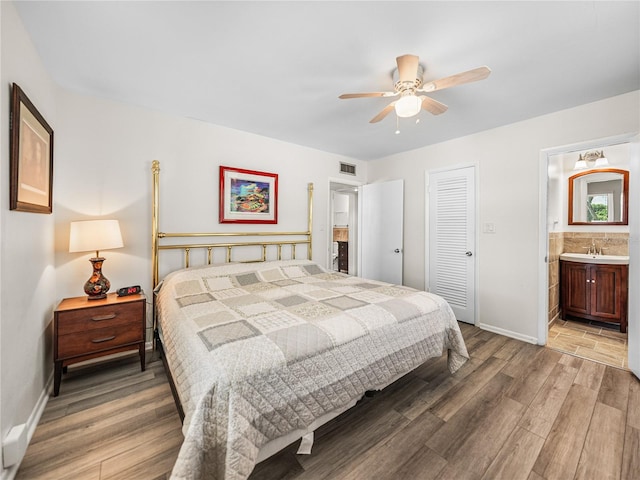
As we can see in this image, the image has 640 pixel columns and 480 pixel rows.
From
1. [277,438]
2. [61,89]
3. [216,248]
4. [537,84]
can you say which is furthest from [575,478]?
[61,89]

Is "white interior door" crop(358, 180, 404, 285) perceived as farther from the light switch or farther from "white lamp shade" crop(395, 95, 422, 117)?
"white lamp shade" crop(395, 95, 422, 117)

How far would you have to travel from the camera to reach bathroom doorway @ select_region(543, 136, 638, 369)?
283 cm

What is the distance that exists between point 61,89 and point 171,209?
4.26 feet

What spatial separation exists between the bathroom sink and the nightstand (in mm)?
5074

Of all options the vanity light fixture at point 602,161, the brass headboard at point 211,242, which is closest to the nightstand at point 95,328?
the brass headboard at point 211,242

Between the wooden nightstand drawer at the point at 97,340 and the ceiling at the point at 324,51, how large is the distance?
6.71 feet

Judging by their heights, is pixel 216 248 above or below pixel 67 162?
below

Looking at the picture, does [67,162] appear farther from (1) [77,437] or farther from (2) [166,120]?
(1) [77,437]

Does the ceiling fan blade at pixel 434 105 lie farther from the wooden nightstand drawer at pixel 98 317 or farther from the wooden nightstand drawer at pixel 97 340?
the wooden nightstand drawer at pixel 97 340

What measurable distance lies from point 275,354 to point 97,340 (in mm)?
1754

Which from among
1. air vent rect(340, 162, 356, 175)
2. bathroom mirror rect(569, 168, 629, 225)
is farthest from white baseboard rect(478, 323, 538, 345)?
air vent rect(340, 162, 356, 175)

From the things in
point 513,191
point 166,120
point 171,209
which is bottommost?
point 171,209

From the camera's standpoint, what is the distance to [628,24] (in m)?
1.56

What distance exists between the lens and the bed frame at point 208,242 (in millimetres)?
2678
